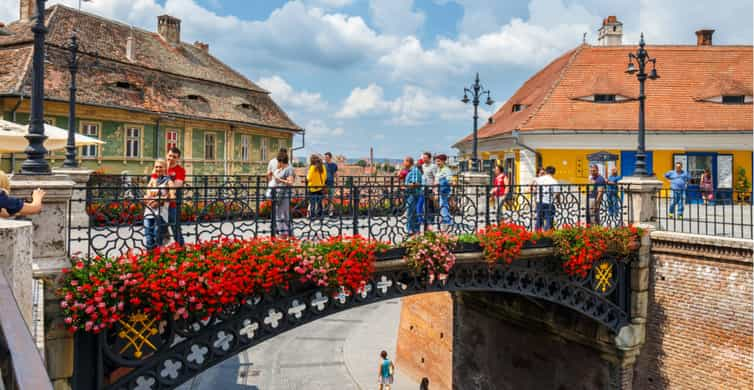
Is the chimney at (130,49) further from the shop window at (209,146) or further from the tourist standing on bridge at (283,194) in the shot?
the tourist standing on bridge at (283,194)

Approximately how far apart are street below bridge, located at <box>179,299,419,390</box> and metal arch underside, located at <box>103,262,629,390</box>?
11.5m

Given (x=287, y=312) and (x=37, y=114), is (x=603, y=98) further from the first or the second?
(x=37, y=114)

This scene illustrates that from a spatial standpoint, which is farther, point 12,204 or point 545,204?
point 545,204

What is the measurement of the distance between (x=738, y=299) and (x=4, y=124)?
13.2 metres

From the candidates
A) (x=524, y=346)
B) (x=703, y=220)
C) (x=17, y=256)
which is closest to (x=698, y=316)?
(x=703, y=220)

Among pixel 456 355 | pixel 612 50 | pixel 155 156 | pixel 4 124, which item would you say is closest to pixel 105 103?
pixel 155 156

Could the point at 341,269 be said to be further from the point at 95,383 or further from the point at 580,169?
the point at 580,169

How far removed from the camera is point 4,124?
29.7ft

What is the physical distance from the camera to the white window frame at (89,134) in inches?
920

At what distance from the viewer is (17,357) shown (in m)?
1.57

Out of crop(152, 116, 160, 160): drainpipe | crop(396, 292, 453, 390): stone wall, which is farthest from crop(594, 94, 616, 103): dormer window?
crop(152, 116, 160, 160): drainpipe

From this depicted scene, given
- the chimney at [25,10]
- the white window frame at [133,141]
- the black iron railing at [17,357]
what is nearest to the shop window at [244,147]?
the white window frame at [133,141]

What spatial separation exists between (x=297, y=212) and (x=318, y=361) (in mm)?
16675

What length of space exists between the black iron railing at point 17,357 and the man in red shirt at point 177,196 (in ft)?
16.5
